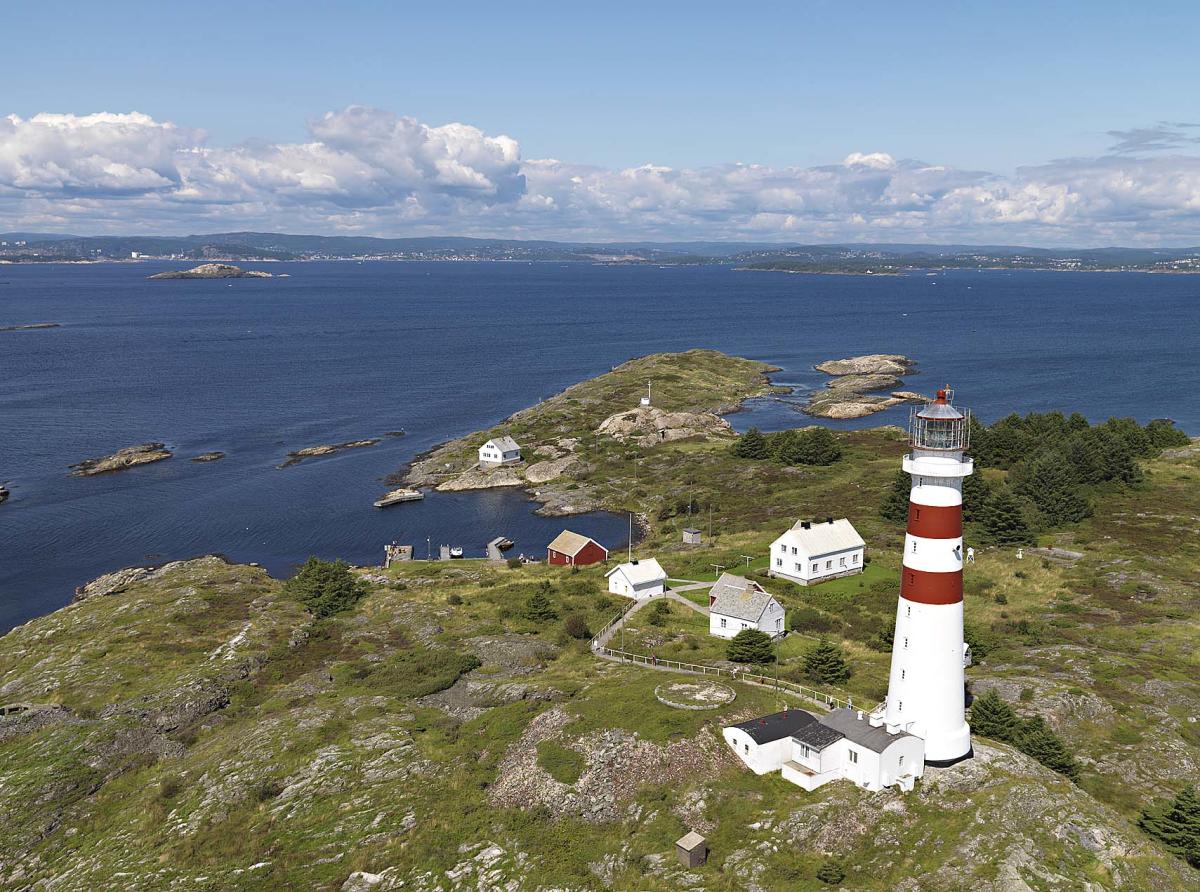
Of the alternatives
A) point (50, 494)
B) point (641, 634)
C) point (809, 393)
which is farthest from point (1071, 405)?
point (50, 494)

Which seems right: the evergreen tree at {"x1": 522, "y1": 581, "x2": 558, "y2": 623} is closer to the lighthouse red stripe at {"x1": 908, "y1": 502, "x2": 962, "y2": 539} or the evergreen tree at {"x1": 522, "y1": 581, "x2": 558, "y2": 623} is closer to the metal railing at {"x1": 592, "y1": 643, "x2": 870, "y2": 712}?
the metal railing at {"x1": 592, "y1": 643, "x2": 870, "y2": 712}

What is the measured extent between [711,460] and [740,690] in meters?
72.5

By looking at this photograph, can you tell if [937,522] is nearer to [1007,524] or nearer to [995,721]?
[995,721]

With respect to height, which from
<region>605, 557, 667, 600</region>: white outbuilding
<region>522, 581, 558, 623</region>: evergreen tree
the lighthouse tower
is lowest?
<region>522, 581, 558, 623</region>: evergreen tree

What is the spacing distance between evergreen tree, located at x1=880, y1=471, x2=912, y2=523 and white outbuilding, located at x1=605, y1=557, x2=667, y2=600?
29957mm

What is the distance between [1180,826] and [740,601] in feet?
88.5

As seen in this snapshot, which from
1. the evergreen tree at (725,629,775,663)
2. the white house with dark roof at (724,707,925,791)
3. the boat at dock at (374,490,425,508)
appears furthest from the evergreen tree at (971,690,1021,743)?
the boat at dock at (374,490,425,508)

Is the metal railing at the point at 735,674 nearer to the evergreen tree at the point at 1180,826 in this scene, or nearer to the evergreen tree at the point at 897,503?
the evergreen tree at the point at 1180,826

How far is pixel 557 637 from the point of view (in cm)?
5850

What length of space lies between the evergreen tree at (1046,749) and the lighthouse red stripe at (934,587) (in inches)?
472

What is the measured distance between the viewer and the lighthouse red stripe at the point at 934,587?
32.5 m

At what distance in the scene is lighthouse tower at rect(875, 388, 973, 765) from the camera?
103 feet

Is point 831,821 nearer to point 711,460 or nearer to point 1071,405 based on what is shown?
point 711,460

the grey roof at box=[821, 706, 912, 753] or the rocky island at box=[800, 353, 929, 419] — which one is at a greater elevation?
the grey roof at box=[821, 706, 912, 753]
